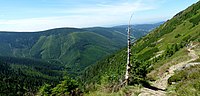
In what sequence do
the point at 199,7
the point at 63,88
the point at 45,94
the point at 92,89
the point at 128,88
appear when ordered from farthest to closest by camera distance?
1. the point at 199,7
2. the point at 45,94
3. the point at 63,88
4. the point at 92,89
5. the point at 128,88

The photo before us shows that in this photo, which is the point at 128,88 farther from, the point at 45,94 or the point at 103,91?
the point at 45,94

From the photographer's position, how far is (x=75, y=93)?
2178 cm

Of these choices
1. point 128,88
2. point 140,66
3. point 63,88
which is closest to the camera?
point 128,88

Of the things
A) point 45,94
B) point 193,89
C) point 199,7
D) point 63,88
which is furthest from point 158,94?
point 199,7

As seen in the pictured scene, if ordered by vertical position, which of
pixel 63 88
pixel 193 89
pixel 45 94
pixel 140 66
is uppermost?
pixel 193 89

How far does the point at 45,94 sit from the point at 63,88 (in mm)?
27979

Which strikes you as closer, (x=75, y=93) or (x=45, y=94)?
(x=75, y=93)

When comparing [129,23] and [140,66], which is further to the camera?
[140,66]

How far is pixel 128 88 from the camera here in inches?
727

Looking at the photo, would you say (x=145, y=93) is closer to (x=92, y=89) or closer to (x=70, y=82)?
(x=92, y=89)

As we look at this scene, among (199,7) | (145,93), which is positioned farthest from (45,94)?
(199,7)

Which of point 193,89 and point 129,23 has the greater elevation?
Answer: point 129,23

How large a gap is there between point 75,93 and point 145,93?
21.5 ft

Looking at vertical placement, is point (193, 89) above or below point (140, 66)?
above
